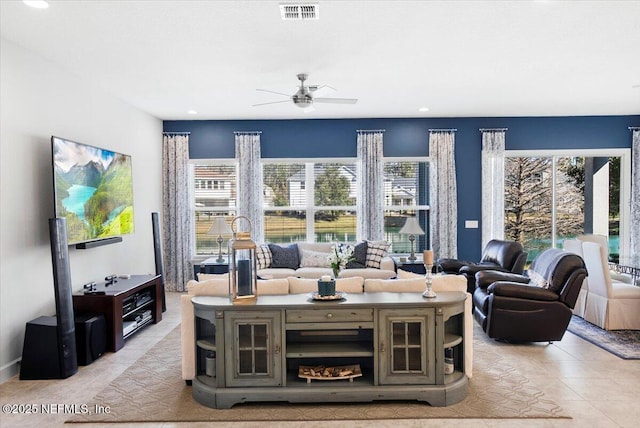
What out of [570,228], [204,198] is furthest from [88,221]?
[570,228]

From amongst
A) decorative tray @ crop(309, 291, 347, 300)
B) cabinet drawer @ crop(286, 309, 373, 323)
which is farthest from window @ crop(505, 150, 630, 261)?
cabinet drawer @ crop(286, 309, 373, 323)

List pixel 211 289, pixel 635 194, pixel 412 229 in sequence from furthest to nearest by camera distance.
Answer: pixel 635 194
pixel 412 229
pixel 211 289

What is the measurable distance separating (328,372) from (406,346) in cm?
62

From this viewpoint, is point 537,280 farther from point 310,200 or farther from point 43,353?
point 43,353

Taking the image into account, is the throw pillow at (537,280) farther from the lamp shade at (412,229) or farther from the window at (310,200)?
the window at (310,200)

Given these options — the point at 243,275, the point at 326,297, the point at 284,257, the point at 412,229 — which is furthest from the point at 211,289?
the point at 412,229

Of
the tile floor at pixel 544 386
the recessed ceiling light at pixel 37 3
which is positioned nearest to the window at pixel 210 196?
the tile floor at pixel 544 386

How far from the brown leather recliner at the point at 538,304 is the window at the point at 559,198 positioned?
11.0 feet

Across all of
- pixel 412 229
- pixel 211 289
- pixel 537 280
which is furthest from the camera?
pixel 412 229

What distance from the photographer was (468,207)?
301 inches

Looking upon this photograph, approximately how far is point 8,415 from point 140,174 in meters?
4.11

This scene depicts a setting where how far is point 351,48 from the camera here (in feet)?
13.6

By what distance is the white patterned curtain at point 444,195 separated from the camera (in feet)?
24.7

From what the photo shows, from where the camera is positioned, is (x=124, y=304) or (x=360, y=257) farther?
(x=360, y=257)
